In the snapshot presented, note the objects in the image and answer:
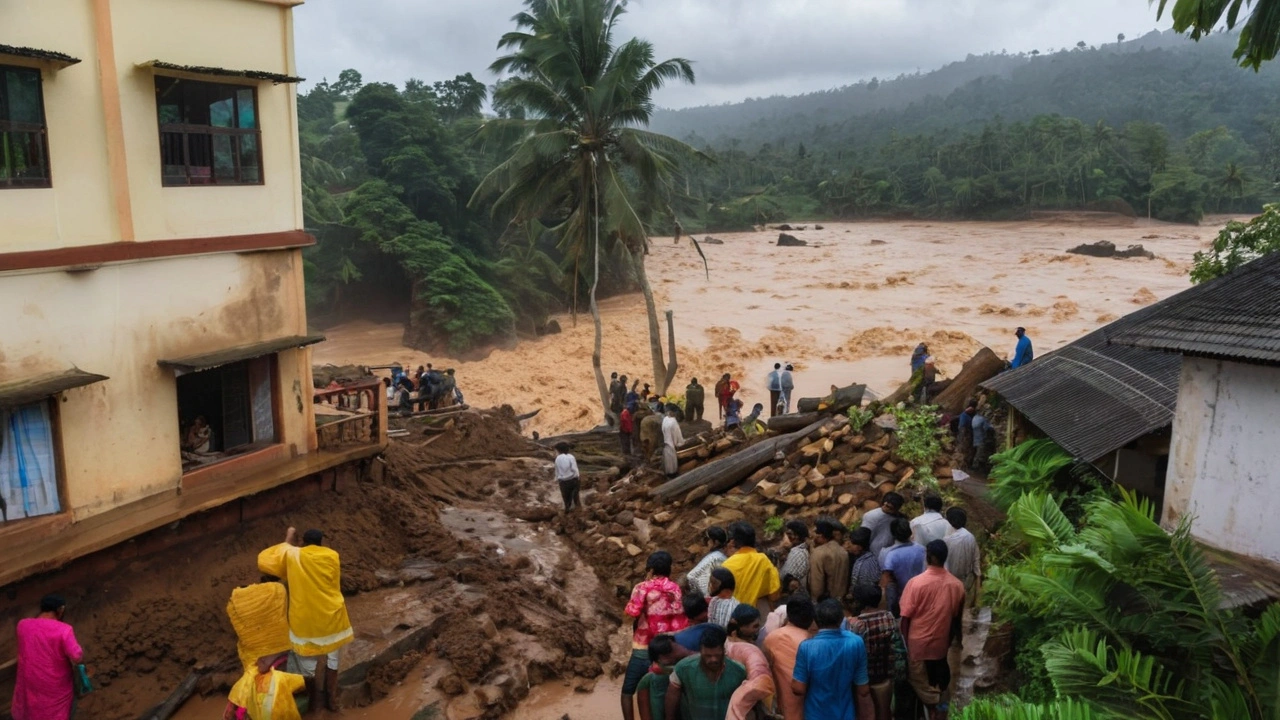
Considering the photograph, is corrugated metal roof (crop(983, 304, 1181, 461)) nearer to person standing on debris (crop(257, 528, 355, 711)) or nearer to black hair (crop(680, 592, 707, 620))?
black hair (crop(680, 592, 707, 620))

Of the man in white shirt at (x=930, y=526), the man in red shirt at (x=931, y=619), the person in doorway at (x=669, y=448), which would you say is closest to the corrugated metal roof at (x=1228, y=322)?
the man in white shirt at (x=930, y=526)

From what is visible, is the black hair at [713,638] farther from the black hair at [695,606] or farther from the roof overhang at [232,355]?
the roof overhang at [232,355]

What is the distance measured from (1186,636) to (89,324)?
907cm

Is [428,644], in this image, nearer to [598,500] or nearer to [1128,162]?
[598,500]

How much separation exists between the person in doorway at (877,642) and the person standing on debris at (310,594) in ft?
12.4

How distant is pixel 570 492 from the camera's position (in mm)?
13031

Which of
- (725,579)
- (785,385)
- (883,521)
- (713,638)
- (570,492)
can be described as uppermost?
(713,638)

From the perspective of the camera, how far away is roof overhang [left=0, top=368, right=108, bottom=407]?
756 centimetres

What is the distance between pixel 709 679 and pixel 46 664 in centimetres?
467

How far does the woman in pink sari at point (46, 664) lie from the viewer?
6.21 metres

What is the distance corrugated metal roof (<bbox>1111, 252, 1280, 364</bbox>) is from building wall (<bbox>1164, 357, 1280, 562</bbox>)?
10.8 inches

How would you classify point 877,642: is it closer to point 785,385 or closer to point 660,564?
point 660,564

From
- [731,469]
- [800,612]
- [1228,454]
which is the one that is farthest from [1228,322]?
[731,469]

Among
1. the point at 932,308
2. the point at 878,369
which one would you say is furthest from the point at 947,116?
the point at 878,369
